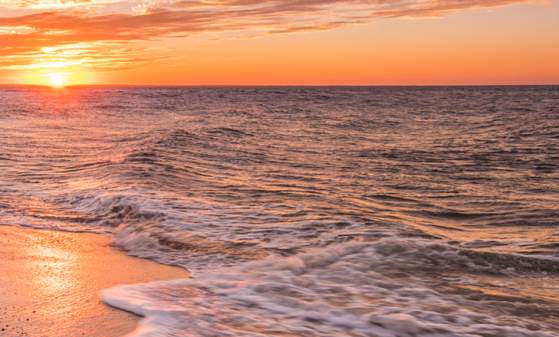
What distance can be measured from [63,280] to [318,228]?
361 cm

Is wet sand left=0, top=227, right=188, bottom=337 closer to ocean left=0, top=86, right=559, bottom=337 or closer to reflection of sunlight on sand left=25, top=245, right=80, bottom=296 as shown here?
reflection of sunlight on sand left=25, top=245, right=80, bottom=296

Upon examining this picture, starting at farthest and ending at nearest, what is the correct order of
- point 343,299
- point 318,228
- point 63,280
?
point 318,228
point 63,280
point 343,299

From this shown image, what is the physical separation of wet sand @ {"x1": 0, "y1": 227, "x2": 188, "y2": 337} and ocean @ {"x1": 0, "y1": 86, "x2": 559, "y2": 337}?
258mm

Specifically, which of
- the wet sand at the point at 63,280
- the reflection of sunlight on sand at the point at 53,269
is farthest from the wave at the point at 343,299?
the reflection of sunlight on sand at the point at 53,269

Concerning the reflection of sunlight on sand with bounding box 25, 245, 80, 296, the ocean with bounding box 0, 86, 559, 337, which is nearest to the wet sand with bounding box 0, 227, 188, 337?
the reflection of sunlight on sand with bounding box 25, 245, 80, 296

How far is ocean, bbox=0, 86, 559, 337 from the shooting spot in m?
5.18

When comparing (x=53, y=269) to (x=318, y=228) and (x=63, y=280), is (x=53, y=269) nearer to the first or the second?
(x=63, y=280)

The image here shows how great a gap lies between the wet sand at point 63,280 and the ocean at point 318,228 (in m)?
0.26

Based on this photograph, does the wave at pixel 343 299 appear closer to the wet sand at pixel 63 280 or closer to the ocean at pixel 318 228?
the ocean at pixel 318 228

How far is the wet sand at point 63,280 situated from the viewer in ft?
15.5

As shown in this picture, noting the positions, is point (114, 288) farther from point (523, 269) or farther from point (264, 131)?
point (264, 131)

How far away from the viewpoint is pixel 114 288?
5.72 meters

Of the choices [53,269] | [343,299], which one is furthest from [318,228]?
[53,269]

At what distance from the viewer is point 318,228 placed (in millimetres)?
8234
